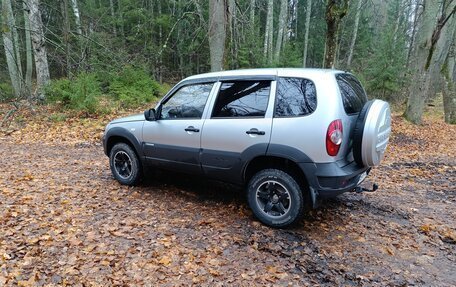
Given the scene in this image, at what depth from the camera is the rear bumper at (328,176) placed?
11.7 feet

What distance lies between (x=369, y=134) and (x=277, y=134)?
3.46 ft

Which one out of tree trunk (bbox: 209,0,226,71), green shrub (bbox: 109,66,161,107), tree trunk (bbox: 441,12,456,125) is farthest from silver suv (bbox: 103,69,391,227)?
tree trunk (bbox: 441,12,456,125)

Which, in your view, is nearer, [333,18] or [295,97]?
[295,97]

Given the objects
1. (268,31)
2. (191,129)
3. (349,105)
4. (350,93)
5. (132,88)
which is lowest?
(191,129)

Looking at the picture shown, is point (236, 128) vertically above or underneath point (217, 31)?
underneath

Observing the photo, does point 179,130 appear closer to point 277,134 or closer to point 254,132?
point 254,132

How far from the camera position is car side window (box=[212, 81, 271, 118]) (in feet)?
13.1

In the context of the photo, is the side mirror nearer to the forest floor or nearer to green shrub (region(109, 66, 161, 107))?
the forest floor

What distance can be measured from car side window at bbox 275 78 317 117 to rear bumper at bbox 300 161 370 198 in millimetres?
645

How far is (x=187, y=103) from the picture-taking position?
4.69 m

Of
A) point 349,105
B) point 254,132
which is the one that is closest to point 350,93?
point 349,105

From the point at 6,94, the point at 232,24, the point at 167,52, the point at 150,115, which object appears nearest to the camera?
the point at 150,115

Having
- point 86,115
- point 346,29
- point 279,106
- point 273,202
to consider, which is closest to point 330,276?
point 273,202

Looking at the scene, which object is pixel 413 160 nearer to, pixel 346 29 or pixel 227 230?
pixel 227 230
